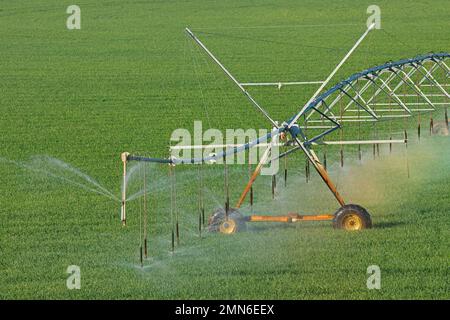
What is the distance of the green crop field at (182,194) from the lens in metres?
15.1

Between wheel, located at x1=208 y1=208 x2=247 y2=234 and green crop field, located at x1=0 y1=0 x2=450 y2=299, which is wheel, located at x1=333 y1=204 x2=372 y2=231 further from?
wheel, located at x1=208 y1=208 x2=247 y2=234

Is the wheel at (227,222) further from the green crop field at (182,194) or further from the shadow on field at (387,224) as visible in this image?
the shadow on field at (387,224)

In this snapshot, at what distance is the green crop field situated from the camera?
49.6 ft

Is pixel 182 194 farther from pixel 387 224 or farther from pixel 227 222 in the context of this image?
pixel 387 224

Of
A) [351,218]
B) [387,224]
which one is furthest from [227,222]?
[387,224]

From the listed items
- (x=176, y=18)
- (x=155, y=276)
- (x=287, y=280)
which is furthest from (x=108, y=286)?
(x=176, y=18)

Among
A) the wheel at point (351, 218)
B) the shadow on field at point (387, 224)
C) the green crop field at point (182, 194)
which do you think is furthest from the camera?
the shadow on field at point (387, 224)

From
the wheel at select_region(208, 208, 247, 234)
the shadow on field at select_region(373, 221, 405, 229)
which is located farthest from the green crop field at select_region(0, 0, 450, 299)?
the wheel at select_region(208, 208, 247, 234)

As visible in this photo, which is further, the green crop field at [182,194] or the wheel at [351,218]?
the wheel at [351,218]

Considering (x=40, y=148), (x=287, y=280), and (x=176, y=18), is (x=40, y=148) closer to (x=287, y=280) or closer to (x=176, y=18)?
(x=287, y=280)

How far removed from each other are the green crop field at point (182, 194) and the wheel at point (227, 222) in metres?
0.19

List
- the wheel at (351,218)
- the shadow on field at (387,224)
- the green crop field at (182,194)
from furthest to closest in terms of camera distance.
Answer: the shadow on field at (387,224) < the wheel at (351,218) < the green crop field at (182,194)

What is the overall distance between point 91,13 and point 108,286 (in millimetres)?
66970

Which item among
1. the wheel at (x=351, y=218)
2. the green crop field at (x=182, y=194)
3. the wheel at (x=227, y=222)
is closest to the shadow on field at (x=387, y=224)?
the green crop field at (x=182, y=194)
